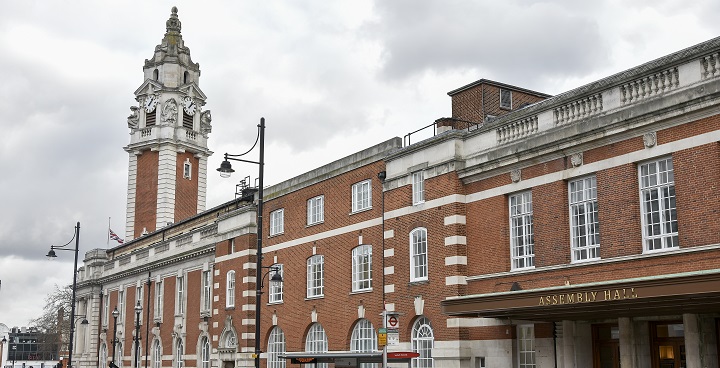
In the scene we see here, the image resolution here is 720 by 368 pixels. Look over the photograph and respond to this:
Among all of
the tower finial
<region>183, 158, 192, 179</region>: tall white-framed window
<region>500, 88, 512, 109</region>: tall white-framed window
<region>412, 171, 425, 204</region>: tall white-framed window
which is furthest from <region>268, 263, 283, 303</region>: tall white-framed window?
the tower finial

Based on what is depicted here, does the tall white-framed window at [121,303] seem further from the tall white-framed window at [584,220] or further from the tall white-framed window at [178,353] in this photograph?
the tall white-framed window at [584,220]

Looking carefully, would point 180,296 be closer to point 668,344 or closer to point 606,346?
point 606,346

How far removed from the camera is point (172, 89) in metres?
67.8

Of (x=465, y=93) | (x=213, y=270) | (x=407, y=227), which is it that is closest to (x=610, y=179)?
(x=407, y=227)

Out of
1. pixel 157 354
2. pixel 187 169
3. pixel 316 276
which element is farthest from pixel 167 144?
pixel 316 276

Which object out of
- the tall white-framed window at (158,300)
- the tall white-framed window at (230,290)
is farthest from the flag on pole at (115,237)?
the tall white-framed window at (230,290)

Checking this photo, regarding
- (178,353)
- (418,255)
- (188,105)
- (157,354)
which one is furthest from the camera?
(188,105)

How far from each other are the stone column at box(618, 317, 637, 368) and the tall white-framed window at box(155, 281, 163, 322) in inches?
1341

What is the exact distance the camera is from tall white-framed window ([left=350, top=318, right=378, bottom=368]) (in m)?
29.4

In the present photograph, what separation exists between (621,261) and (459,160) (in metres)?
6.86

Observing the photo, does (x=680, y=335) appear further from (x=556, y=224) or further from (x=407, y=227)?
(x=407, y=227)

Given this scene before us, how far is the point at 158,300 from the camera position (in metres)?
50.2

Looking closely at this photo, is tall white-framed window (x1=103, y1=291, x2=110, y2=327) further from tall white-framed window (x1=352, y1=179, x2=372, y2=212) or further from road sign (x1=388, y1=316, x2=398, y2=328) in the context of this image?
road sign (x1=388, y1=316, x2=398, y2=328)

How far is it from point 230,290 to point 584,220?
22.4 metres
